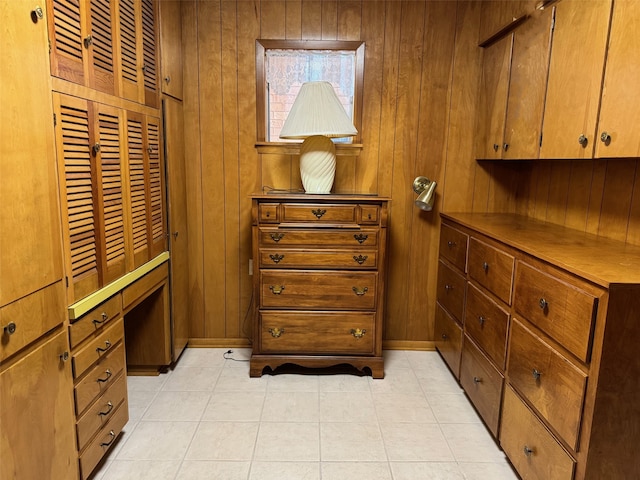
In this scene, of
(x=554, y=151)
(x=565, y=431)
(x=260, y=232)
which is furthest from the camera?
(x=260, y=232)

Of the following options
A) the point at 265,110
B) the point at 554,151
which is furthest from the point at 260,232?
the point at 554,151

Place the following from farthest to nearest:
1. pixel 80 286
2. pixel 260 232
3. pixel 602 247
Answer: pixel 260 232 < pixel 602 247 < pixel 80 286

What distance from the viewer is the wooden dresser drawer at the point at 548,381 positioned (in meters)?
1.38

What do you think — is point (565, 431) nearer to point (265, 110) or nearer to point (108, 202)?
point (108, 202)

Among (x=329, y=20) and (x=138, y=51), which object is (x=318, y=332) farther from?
(x=329, y=20)

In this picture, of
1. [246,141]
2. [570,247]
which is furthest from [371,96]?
[570,247]

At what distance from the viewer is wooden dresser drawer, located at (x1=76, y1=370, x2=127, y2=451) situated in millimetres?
1601

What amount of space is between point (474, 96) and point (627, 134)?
1384 millimetres

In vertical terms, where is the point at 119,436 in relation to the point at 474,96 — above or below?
below

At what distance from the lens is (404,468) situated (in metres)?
1.86

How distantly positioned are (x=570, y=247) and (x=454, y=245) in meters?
0.89

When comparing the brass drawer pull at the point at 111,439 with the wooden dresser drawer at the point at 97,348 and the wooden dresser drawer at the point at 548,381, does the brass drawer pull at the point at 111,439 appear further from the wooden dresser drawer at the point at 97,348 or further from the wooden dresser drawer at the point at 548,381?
the wooden dresser drawer at the point at 548,381

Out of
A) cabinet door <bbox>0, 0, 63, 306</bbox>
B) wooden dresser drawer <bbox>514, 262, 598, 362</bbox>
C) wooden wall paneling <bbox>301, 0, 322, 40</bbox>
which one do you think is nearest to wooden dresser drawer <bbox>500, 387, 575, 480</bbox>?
wooden dresser drawer <bbox>514, 262, 598, 362</bbox>

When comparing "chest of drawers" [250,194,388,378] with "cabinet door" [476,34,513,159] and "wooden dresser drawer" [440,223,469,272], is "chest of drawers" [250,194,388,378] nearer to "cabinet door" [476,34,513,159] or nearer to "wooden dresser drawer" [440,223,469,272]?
"wooden dresser drawer" [440,223,469,272]
